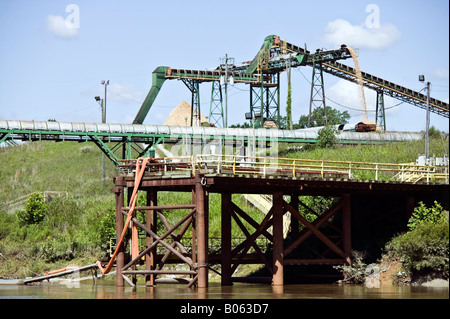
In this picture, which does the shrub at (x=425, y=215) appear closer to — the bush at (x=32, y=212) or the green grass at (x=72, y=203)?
the green grass at (x=72, y=203)

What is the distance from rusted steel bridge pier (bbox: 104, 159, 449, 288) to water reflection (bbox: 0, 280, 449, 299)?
1.17m

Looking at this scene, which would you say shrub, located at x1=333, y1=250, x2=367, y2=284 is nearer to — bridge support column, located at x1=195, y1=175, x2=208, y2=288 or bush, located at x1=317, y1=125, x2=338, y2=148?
bridge support column, located at x1=195, y1=175, x2=208, y2=288

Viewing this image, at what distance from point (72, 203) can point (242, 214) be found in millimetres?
27314

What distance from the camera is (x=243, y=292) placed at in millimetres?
42375

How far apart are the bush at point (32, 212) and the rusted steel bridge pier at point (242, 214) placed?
2370 centimetres

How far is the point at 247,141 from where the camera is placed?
263ft

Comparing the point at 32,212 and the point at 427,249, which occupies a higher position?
the point at 32,212

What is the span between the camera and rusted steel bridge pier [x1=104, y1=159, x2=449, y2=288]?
42.6 metres

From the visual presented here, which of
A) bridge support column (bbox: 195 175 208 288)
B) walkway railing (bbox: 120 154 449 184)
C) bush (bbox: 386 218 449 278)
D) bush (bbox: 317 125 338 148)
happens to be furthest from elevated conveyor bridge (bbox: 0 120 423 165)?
bush (bbox: 386 218 449 278)

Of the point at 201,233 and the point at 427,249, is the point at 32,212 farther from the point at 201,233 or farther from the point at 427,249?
the point at 427,249

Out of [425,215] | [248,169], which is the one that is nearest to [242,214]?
[248,169]

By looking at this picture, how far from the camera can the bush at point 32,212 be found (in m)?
70.4

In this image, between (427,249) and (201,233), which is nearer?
(201,233)
